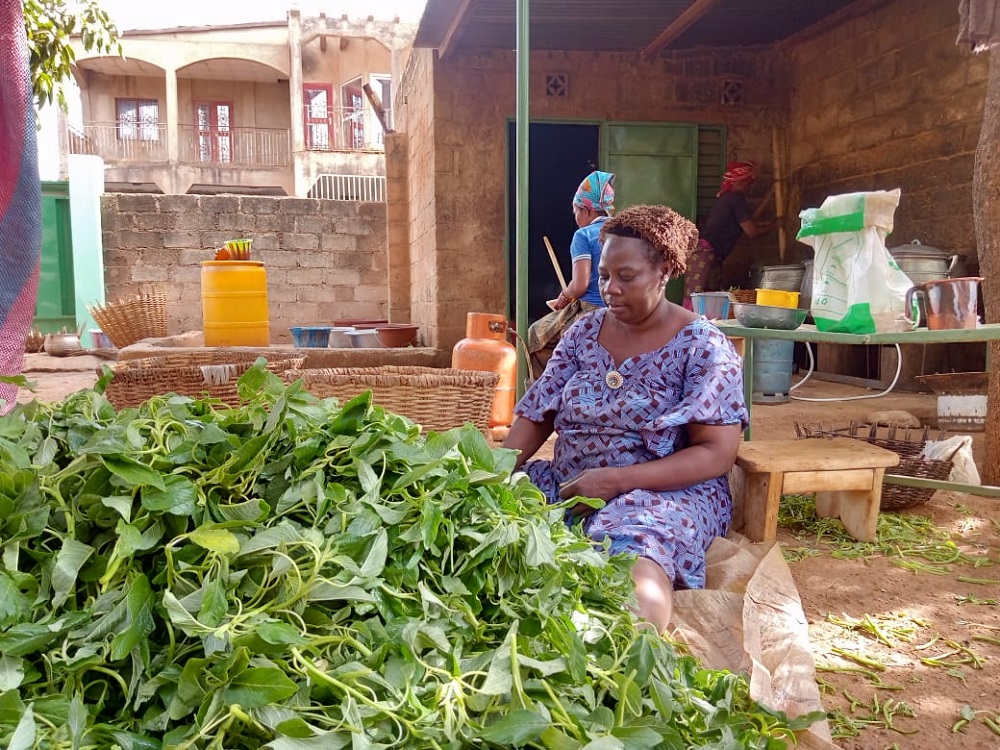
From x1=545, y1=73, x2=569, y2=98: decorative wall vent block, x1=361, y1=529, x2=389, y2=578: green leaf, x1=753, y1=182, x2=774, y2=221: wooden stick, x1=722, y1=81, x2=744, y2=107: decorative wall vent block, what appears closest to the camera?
x1=361, y1=529, x2=389, y2=578: green leaf

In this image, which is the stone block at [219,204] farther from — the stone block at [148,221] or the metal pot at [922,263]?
the metal pot at [922,263]

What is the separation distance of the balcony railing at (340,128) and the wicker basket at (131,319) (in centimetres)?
1162

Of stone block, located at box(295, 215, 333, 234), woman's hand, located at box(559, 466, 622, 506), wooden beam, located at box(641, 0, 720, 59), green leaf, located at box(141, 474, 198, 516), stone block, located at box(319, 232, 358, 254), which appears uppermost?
wooden beam, located at box(641, 0, 720, 59)

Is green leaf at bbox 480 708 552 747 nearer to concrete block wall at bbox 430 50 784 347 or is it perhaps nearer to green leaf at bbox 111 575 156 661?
green leaf at bbox 111 575 156 661

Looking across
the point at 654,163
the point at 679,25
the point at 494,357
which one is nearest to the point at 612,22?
the point at 679,25

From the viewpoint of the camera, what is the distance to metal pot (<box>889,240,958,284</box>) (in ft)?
18.1

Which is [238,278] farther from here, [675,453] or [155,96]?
[155,96]

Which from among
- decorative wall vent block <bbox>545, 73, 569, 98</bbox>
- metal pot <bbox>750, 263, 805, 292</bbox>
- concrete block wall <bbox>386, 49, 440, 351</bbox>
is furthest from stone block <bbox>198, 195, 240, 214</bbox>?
metal pot <bbox>750, 263, 805, 292</bbox>

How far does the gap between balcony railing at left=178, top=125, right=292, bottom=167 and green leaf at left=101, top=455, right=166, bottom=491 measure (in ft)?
64.6

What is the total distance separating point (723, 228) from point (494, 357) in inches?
134

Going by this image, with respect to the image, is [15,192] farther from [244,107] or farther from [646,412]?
[244,107]

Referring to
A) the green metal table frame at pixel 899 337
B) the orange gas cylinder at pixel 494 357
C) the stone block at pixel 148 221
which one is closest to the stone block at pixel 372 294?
the stone block at pixel 148 221

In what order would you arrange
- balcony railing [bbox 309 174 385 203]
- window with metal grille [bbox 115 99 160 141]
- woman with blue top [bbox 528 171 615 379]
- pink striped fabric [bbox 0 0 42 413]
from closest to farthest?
1. pink striped fabric [bbox 0 0 42 413]
2. woman with blue top [bbox 528 171 615 379]
3. balcony railing [bbox 309 174 385 203]
4. window with metal grille [bbox 115 99 160 141]

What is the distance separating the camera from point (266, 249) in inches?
375
